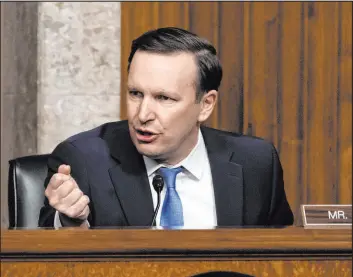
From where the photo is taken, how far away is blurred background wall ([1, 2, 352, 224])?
198 inches

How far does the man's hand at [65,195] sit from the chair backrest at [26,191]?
679 mm

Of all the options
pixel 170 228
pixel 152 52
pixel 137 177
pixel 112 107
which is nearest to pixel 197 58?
pixel 152 52

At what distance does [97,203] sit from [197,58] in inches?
20.6

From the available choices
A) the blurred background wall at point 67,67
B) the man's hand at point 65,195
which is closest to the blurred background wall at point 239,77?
the blurred background wall at point 67,67

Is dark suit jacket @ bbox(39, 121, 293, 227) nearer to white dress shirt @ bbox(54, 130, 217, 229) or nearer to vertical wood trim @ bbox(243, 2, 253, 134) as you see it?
white dress shirt @ bbox(54, 130, 217, 229)

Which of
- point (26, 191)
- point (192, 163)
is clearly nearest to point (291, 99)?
point (192, 163)

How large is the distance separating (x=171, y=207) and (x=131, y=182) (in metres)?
0.19

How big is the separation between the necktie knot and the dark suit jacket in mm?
60

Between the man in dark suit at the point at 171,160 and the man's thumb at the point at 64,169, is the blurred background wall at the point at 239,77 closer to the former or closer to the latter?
the man in dark suit at the point at 171,160

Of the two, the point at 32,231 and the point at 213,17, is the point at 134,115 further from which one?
the point at 213,17

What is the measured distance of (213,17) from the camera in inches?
201

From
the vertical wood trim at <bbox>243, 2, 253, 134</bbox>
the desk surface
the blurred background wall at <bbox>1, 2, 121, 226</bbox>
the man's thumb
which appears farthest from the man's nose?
the vertical wood trim at <bbox>243, 2, 253, 134</bbox>

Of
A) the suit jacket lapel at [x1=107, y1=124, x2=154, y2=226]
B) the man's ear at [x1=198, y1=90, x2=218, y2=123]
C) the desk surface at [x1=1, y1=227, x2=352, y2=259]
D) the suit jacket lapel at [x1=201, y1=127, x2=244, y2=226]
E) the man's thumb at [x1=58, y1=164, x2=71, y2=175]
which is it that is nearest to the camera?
the desk surface at [x1=1, y1=227, x2=352, y2=259]

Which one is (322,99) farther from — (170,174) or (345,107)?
(170,174)
